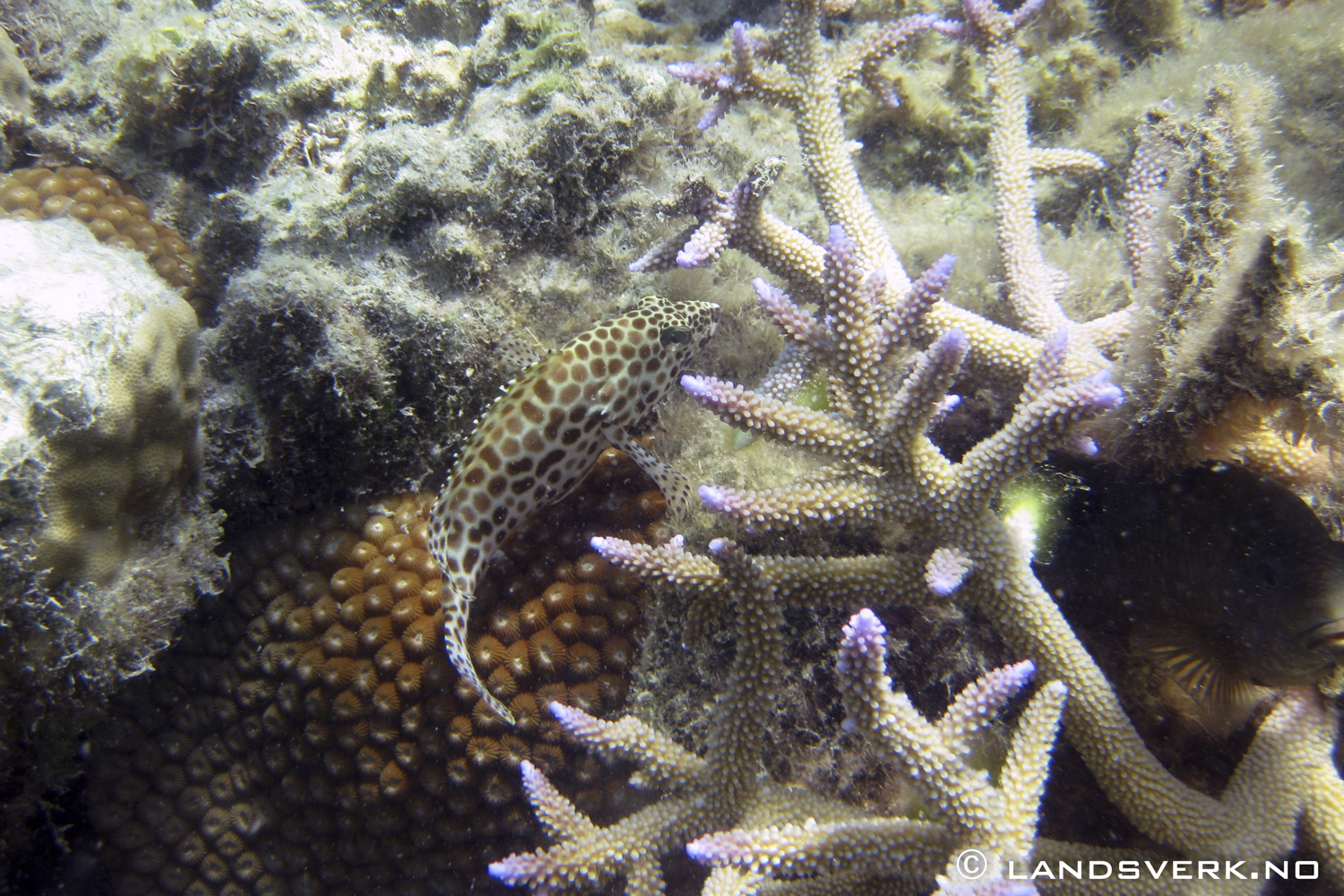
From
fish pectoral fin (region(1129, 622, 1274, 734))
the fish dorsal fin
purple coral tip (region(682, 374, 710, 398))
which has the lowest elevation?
the fish dorsal fin

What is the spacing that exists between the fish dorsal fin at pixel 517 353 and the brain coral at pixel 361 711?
0.78 metres

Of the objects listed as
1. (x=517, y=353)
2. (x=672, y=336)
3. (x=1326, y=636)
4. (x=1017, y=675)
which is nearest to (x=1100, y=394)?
(x=1017, y=675)

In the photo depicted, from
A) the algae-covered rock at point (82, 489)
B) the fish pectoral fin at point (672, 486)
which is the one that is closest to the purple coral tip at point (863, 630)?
the fish pectoral fin at point (672, 486)

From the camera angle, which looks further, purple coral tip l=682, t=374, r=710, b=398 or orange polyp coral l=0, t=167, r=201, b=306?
orange polyp coral l=0, t=167, r=201, b=306

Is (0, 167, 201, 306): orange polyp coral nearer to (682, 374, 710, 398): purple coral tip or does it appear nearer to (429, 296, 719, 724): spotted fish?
(429, 296, 719, 724): spotted fish

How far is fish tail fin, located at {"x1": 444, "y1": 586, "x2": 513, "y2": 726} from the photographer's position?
9.82 ft

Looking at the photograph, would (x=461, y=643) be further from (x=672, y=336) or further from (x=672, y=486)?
(x=672, y=336)

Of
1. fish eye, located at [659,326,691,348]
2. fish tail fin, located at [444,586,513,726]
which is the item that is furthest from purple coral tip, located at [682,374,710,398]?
fish tail fin, located at [444,586,513,726]

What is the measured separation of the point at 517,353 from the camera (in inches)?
143

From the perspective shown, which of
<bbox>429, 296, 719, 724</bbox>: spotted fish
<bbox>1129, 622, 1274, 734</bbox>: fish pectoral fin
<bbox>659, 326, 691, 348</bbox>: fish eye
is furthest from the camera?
<bbox>659, 326, 691, 348</bbox>: fish eye

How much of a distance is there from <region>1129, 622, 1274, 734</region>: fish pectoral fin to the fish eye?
106 inches

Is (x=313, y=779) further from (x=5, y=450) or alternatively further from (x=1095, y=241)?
(x=1095, y=241)

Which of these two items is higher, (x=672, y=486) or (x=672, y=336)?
(x=672, y=336)

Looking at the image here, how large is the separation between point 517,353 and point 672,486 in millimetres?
1272
